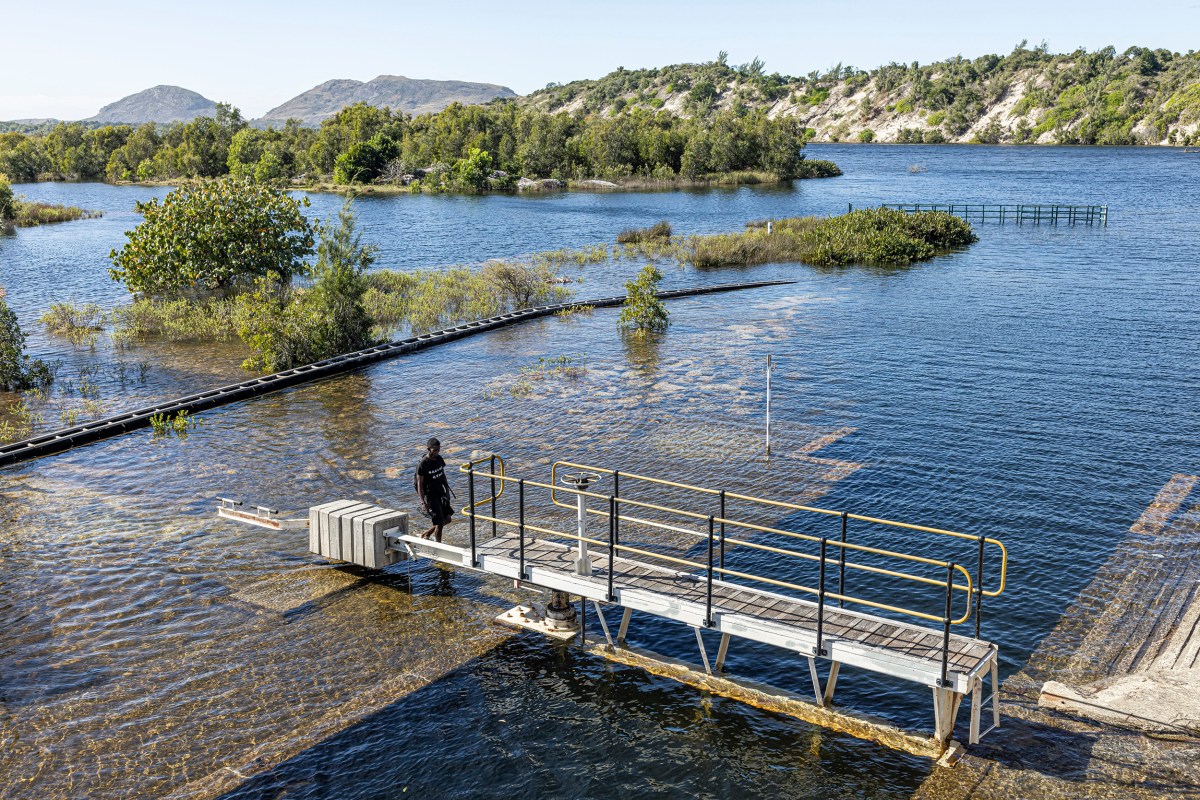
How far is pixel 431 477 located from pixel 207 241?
29852mm

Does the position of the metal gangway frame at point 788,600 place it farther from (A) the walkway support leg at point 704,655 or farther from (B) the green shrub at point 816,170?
(B) the green shrub at point 816,170

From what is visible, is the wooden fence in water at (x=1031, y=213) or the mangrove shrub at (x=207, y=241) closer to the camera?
the mangrove shrub at (x=207, y=241)

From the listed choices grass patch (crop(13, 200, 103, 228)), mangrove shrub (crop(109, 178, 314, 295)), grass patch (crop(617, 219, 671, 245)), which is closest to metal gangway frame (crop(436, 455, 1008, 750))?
mangrove shrub (crop(109, 178, 314, 295))

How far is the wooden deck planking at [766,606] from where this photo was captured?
13930 mm

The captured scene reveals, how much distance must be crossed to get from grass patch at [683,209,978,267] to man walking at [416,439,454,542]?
4680cm

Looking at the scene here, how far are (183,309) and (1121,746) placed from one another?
134 feet

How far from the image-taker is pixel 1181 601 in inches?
695

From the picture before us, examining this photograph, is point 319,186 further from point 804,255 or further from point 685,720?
point 685,720

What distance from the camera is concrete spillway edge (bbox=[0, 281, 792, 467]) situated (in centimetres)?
2634

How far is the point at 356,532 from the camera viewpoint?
18.2m

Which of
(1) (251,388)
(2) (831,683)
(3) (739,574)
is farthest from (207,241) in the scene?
(2) (831,683)

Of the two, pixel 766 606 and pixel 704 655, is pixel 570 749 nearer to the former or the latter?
pixel 704 655

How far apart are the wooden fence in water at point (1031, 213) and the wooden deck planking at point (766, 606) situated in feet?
232

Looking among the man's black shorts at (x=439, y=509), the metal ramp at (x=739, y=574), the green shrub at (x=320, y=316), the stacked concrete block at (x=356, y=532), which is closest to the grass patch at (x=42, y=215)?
the green shrub at (x=320, y=316)
